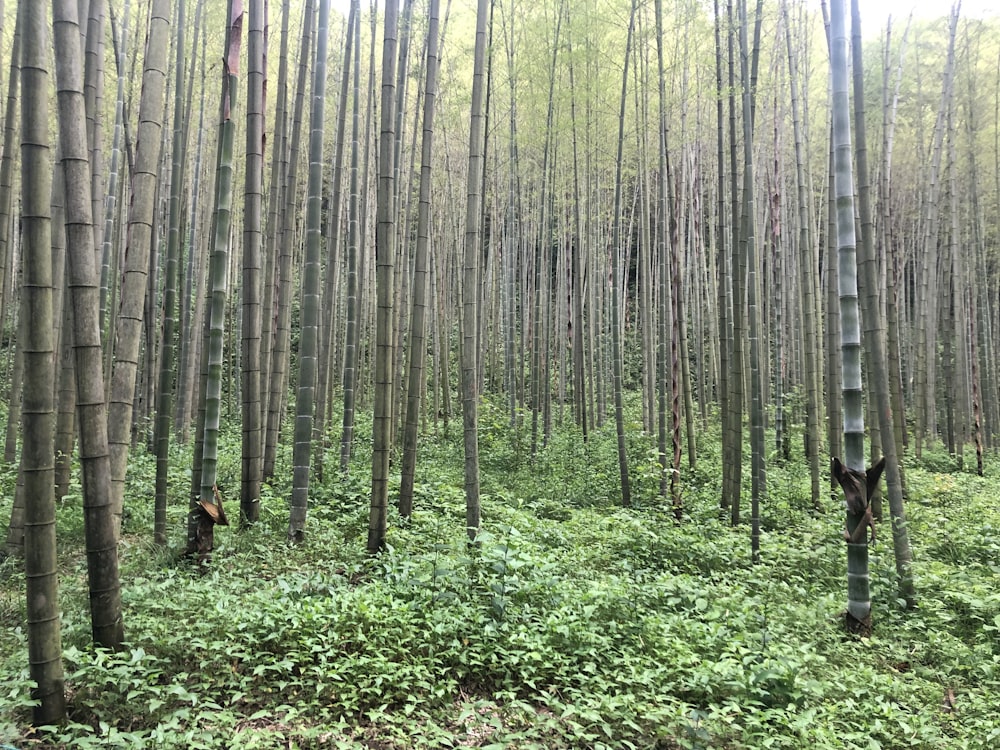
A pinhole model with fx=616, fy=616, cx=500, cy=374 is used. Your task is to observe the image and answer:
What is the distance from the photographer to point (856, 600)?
3281 millimetres

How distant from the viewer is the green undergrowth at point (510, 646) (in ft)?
6.98

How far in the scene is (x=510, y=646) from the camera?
2672mm

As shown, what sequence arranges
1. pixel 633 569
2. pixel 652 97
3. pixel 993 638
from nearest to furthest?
1. pixel 993 638
2. pixel 633 569
3. pixel 652 97

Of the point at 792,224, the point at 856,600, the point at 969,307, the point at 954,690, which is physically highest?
the point at 792,224

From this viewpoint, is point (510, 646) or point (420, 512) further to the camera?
point (420, 512)

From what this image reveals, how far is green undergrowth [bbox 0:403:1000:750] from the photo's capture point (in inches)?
83.8

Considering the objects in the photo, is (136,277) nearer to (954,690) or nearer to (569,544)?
(569,544)

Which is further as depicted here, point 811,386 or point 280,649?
point 811,386

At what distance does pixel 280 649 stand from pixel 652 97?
813 centimetres

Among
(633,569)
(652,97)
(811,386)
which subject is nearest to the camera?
(633,569)

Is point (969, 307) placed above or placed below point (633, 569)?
above

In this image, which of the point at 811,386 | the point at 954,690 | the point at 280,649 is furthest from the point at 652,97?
the point at 280,649

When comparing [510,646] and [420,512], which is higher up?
[420,512]

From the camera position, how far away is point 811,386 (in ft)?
22.2
